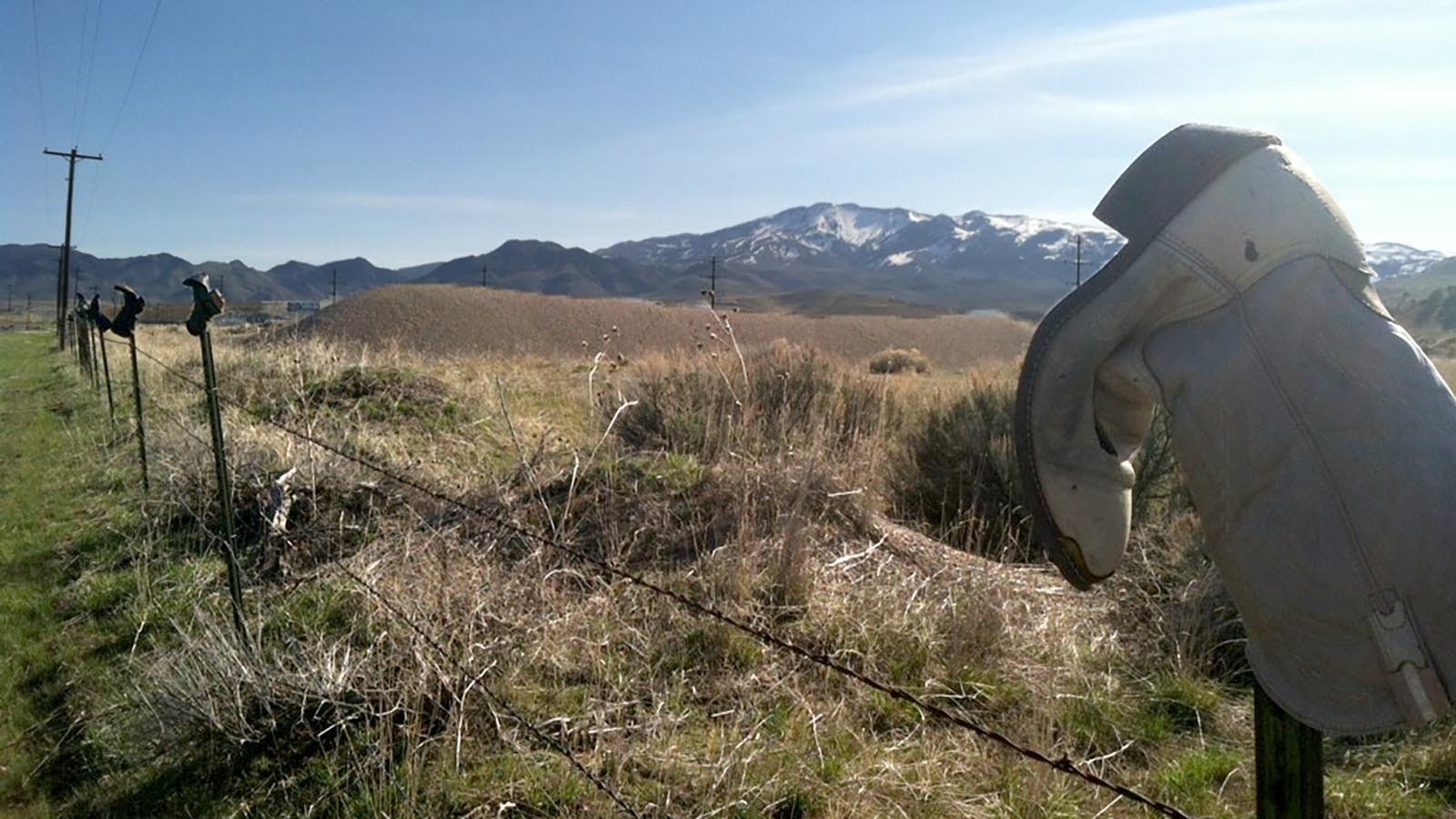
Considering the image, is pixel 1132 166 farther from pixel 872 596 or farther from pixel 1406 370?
pixel 872 596

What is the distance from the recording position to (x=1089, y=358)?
1412mm

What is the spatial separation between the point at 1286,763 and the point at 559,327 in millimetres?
30037

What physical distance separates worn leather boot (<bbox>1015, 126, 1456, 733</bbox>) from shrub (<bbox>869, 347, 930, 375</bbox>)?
67.9ft

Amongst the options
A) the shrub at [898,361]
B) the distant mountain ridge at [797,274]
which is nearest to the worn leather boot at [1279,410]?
the shrub at [898,361]

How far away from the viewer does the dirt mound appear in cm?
2811

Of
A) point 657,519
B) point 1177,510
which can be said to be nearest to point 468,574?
point 657,519

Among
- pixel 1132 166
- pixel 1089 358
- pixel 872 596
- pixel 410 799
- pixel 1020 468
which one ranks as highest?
pixel 1132 166

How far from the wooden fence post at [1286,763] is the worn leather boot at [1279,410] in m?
0.11

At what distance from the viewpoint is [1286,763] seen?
1425mm

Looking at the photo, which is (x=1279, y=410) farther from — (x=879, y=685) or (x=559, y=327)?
(x=559, y=327)

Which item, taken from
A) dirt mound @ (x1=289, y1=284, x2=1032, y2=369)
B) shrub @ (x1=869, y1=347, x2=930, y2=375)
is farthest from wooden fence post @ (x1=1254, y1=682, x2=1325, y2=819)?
dirt mound @ (x1=289, y1=284, x2=1032, y2=369)

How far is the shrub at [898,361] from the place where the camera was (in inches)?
901

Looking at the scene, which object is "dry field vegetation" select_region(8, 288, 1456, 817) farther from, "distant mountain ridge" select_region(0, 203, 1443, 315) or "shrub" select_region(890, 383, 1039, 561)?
"distant mountain ridge" select_region(0, 203, 1443, 315)

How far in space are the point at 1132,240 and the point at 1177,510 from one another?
6954 millimetres
